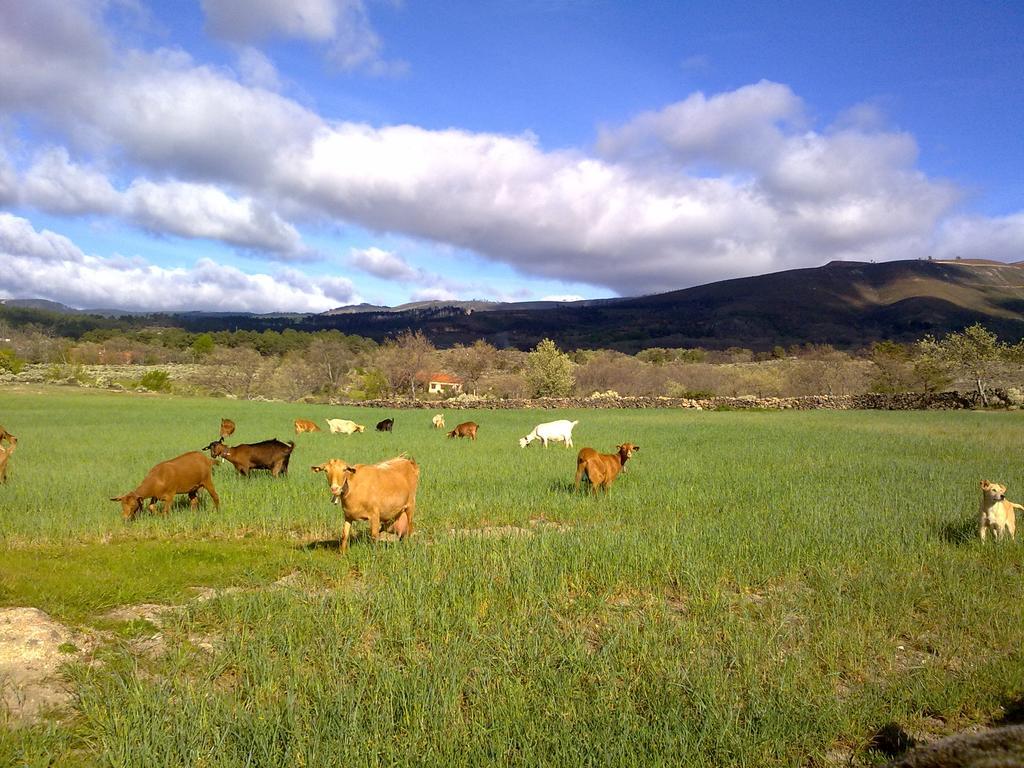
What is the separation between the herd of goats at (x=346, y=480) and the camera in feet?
28.0

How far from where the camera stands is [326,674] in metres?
5.33

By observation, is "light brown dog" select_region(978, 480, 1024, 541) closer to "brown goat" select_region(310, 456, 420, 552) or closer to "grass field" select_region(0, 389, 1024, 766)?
"grass field" select_region(0, 389, 1024, 766)

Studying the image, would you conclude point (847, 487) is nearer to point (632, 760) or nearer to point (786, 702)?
point (786, 702)

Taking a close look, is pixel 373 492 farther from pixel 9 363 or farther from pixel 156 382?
pixel 9 363

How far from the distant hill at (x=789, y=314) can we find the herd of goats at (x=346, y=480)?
379 feet

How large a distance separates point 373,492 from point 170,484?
5.24 m

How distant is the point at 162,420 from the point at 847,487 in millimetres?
35142

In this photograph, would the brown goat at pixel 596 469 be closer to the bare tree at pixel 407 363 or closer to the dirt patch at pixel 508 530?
the dirt patch at pixel 508 530

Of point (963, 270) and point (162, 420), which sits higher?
point (963, 270)

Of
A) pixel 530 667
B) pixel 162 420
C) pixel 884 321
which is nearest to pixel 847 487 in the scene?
pixel 530 667

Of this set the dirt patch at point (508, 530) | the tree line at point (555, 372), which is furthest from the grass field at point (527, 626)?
the tree line at point (555, 372)

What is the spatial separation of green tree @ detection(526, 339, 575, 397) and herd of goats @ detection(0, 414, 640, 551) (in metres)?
48.7

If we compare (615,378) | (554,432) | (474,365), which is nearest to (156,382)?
(474,365)

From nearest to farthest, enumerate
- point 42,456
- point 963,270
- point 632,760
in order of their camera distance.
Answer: point 632,760 < point 42,456 < point 963,270
